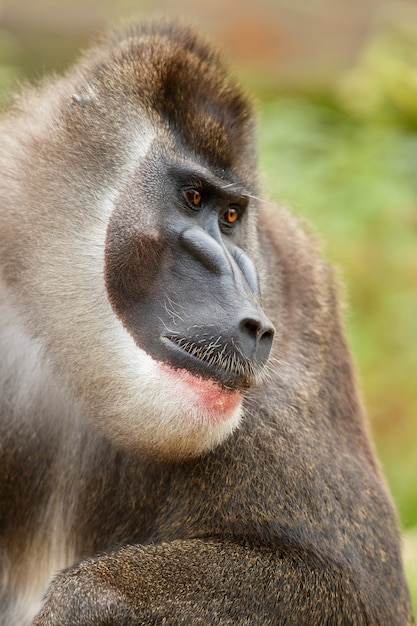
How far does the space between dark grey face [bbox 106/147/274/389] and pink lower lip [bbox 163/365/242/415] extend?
2 cm

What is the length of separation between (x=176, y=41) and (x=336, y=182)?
470 cm

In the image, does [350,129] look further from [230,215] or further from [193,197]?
[193,197]

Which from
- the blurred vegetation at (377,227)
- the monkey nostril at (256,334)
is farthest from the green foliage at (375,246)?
the monkey nostril at (256,334)

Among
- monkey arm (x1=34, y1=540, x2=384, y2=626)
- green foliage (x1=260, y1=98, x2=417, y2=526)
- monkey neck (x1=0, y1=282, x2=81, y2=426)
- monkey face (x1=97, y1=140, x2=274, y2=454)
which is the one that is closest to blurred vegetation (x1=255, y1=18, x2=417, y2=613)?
green foliage (x1=260, y1=98, x2=417, y2=526)

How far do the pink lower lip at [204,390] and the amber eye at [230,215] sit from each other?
2.43ft

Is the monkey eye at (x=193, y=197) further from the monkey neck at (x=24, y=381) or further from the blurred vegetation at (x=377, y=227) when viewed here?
the blurred vegetation at (x=377, y=227)

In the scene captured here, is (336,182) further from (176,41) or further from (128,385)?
(128,385)

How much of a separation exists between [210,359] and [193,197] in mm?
662

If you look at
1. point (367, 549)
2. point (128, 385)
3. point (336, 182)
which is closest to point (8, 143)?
point (128, 385)

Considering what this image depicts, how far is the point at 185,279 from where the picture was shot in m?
3.79

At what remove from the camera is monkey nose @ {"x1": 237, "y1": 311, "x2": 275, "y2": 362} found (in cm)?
368

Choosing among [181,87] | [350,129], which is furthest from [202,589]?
[350,129]

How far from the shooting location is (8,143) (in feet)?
13.9

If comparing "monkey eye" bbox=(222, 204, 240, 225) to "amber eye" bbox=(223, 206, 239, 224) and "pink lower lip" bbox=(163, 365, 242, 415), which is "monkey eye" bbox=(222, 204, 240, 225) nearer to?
"amber eye" bbox=(223, 206, 239, 224)
